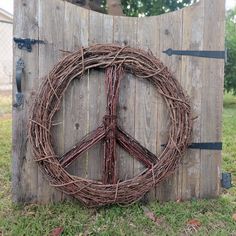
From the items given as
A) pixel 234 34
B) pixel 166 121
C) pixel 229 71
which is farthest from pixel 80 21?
pixel 234 34

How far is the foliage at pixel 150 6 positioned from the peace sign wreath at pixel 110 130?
1447mm

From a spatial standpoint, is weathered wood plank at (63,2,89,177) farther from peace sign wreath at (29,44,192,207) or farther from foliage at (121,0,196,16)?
foliage at (121,0,196,16)

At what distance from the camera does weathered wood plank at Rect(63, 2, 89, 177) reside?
2.45 metres

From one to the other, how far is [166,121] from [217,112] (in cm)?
38

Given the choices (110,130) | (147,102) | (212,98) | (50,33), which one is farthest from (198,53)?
(50,33)

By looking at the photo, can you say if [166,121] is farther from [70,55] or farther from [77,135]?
[70,55]

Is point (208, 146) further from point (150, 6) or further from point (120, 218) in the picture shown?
point (150, 6)

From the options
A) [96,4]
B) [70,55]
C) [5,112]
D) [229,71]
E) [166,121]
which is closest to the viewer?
[70,55]

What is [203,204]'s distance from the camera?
256 cm

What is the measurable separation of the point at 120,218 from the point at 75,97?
84 centimetres

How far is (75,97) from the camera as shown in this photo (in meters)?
2.50

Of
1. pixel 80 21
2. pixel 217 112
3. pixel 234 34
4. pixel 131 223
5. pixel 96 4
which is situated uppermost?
pixel 234 34

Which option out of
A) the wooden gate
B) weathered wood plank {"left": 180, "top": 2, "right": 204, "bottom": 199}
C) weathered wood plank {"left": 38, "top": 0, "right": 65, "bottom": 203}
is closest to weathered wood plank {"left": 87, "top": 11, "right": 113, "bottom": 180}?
the wooden gate

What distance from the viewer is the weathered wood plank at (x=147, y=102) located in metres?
2.50
